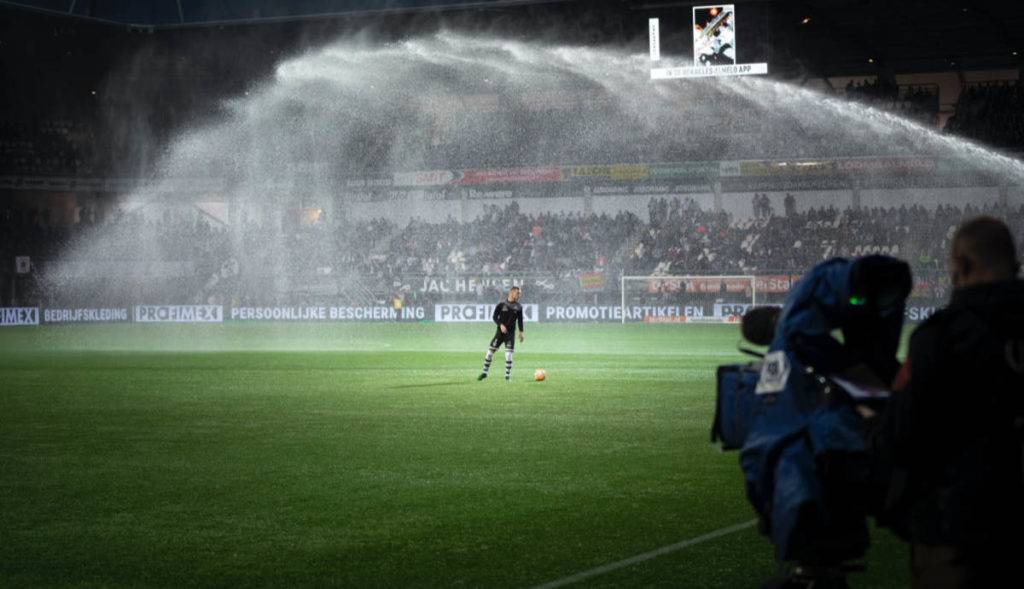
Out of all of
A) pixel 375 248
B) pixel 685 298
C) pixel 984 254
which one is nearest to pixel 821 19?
pixel 685 298

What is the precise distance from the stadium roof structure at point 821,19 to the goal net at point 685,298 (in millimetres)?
8763

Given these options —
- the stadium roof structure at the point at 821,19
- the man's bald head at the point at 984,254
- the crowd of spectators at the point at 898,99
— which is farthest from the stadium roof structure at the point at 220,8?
the man's bald head at the point at 984,254

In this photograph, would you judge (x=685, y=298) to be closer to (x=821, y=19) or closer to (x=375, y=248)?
(x=821, y=19)

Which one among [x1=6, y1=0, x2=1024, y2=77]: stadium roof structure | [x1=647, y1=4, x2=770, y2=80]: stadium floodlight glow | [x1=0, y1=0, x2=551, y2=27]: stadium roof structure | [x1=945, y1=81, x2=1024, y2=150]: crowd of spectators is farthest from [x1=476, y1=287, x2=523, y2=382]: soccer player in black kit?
[x1=945, y1=81, x2=1024, y2=150]: crowd of spectators

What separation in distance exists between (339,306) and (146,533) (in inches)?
1781

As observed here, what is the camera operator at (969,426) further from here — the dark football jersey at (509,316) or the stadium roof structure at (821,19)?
the stadium roof structure at (821,19)

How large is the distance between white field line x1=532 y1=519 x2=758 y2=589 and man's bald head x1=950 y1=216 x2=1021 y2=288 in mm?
4139

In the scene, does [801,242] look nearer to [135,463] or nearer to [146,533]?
[135,463]

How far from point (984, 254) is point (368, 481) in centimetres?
865

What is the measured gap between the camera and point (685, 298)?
50188mm

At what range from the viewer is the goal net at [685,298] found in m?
48.5

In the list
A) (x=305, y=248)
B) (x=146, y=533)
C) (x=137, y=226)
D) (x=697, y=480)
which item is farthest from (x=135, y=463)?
(x=137, y=226)

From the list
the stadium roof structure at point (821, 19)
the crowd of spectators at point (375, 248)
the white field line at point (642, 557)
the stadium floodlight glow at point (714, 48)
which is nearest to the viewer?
the white field line at point (642, 557)

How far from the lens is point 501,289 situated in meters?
52.6
